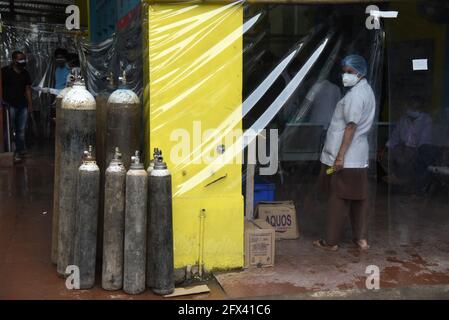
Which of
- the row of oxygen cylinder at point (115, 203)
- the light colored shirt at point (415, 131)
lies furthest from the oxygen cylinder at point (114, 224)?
the light colored shirt at point (415, 131)

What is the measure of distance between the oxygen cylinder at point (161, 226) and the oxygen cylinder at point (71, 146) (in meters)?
0.73

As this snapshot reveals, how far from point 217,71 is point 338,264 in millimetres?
2154

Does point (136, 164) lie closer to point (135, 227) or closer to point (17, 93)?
point (135, 227)

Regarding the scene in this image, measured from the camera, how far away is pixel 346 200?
5.50 metres

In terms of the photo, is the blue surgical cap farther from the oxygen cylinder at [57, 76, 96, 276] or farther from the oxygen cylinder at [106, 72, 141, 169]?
the oxygen cylinder at [57, 76, 96, 276]

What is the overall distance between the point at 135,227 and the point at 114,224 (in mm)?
193

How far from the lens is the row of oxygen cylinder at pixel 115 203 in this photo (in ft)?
13.9

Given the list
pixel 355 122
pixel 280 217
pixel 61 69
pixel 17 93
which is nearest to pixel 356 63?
pixel 355 122

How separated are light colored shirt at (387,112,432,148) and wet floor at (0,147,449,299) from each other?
2.58ft

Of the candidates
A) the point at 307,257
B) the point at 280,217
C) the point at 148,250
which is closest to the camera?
the point at 148,250

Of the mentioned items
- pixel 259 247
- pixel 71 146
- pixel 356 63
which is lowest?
pixel 259 247

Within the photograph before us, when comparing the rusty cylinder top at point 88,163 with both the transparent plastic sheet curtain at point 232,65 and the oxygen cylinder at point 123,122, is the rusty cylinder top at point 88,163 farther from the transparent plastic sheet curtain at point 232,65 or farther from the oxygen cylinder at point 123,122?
the transparent plastic sheet curtain at point 232,65

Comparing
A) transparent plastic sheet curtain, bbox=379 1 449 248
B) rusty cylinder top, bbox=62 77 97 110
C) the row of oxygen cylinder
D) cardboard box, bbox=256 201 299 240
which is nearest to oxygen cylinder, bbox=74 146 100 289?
the row of oxygen cylinder

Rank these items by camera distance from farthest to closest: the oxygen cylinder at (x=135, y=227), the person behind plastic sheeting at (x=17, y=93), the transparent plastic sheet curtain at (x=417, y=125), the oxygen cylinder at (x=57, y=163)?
the person behind plastic sheeting at (x=17, y=93) < the transparent plastic sheet curtain at (x=417, y=125) < the oxygen cylinder at (x=57, y=163) < the oxygen cylinder at (x=135, y=227)
